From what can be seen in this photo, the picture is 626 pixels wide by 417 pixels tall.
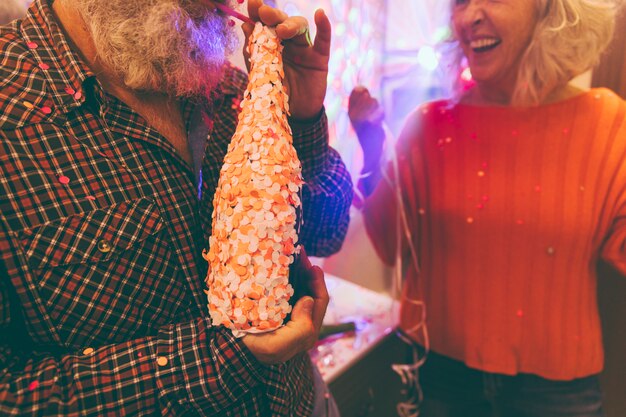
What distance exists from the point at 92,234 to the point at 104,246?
24 mm

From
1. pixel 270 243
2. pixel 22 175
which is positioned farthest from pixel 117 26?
pixel 270 243

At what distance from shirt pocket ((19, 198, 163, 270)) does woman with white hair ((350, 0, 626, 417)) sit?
641mm

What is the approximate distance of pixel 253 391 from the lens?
0.69m

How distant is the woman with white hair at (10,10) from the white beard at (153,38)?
1.04ft

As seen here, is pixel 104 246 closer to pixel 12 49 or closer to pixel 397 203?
pixel 12 49

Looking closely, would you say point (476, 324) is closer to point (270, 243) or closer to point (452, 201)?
point (452, 201)

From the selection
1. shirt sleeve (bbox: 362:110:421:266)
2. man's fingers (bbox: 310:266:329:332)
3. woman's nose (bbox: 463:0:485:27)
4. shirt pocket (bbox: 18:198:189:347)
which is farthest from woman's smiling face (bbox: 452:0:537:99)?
shirt pocket (bbox: 18:198:189:347)

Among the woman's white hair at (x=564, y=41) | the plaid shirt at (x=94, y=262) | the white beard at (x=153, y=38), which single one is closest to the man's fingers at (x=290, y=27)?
the white beard at (x=153, y=38)

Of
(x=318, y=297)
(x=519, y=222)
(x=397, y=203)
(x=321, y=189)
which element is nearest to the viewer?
(x=318, y=297)

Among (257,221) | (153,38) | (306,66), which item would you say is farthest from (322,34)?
(257,221)

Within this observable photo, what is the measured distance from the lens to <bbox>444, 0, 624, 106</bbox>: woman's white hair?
3.08ft

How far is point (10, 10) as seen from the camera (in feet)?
2.82

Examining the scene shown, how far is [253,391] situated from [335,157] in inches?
21.5

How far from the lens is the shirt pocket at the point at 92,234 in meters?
0.57
